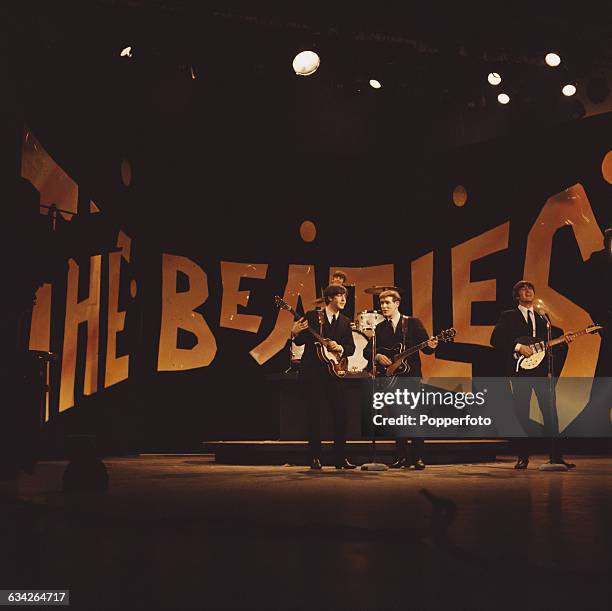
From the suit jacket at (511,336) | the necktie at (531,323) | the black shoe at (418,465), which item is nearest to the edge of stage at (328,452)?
the black shoe at (418,465)

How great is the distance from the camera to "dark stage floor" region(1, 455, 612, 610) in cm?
243

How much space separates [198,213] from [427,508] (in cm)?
734

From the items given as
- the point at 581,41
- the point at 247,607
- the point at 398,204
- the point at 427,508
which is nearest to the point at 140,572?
the point at 247,607

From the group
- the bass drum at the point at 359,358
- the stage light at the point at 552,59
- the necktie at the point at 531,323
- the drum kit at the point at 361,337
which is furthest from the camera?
the stage light at the point at 552,59

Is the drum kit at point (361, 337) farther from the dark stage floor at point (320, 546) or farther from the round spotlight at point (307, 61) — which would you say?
the dark stage floor at point (320, 546)

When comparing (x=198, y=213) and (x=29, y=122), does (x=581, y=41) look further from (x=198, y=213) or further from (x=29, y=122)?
(x=29, y=122)

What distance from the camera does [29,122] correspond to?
30.4 ft

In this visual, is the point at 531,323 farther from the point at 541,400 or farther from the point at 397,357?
the point at 397,357

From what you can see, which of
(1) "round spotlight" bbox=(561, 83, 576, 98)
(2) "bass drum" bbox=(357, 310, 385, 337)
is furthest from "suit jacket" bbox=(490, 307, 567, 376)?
(1) "round spotlight" bbox=(561, 83, 576, 98)

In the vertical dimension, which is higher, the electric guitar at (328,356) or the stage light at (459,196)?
the stage light at (459,196)

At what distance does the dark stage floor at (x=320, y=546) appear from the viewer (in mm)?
2434

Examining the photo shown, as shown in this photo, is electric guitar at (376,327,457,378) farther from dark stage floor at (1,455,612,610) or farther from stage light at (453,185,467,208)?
stage light at (453,185,467,208)

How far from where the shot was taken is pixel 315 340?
7.98 m

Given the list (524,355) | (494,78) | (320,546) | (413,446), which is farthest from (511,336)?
(320,546)
